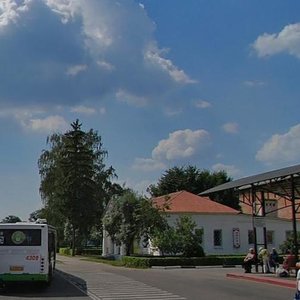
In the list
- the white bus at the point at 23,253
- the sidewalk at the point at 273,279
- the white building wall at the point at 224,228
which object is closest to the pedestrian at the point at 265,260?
the sidewalk at the point at 273,279

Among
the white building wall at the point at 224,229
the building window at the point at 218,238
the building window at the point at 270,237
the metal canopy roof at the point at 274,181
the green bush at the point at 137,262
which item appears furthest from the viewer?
the building window at the point at 270,237

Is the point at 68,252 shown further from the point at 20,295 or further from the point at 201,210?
the point at 20,295

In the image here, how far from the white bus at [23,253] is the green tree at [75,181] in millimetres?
46172

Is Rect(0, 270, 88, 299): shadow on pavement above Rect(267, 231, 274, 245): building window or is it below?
below

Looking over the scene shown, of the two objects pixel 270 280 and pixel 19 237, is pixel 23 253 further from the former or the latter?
pixel 270 280

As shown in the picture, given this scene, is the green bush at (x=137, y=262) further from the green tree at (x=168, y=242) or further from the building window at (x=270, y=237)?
the building window at (x=270, y=237)

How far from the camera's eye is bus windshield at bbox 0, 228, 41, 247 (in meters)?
21.5

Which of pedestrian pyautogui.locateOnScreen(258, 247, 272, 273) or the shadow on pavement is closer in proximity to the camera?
the shadow on pavement

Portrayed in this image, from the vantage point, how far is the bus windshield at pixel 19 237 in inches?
847

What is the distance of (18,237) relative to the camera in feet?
70.9

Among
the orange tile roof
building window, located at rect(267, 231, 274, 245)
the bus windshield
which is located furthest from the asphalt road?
building window, located at rect(267, 231, 274, 245)

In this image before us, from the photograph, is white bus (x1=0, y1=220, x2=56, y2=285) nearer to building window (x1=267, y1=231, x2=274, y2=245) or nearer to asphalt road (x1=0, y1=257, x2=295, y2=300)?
asphalt road (x1=0, y1=257, x2=295, y2=300)

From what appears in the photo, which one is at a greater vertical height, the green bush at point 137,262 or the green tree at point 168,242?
the green tree at point 168,242

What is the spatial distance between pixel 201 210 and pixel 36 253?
116 ft
